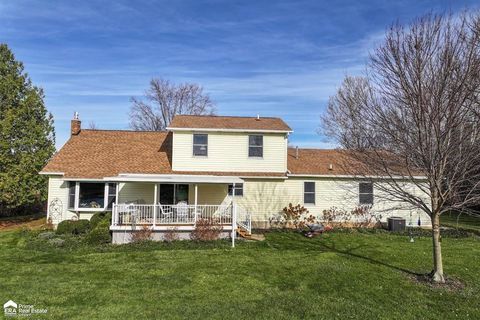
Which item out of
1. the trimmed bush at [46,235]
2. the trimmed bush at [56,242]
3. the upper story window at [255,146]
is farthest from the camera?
the upper story window at [255,146]

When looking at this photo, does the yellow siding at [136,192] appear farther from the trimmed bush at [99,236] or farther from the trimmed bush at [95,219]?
the trimmed bush at [99,236]

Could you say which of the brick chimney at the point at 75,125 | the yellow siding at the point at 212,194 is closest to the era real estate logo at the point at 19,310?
the yellow siding at the point at 212,194

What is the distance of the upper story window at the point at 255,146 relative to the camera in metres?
18.9

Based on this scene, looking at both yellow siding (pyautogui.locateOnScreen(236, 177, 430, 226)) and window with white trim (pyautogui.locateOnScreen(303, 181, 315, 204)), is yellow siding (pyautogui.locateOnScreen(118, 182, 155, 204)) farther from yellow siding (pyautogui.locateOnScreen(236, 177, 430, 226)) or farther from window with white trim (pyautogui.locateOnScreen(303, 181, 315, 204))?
window with white trim (pyautogui.locateOnScreen(303, 181, 315, 204))

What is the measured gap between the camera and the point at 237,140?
1878 cm

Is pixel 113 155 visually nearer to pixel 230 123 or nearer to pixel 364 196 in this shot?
pixel 230 123

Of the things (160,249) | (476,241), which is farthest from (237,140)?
(476,241)

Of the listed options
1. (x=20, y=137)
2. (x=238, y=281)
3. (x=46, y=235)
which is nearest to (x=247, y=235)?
(x=238, y=281)

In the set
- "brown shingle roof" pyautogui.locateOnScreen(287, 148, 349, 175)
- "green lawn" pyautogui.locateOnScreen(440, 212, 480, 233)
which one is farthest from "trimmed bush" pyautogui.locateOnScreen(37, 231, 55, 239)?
"green lawn" pyautogui.locateOnScreen(440, 212, 480, 233)

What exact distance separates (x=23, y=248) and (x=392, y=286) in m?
13.1

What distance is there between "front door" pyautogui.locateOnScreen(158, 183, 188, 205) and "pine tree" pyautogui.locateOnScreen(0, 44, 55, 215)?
916 centimetres

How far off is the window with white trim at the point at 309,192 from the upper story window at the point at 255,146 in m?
3.17

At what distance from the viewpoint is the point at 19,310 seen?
704 centimetres

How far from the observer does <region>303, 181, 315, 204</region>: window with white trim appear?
19.5 metres
